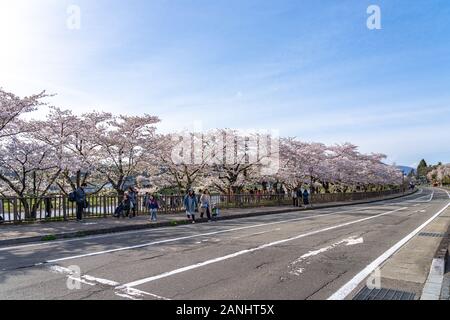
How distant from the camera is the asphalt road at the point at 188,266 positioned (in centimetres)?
566

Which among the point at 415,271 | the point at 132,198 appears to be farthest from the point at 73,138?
the point at 415,271

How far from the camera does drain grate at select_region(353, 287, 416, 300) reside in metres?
5.47

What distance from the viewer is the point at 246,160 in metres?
34.2

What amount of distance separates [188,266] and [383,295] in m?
3.62

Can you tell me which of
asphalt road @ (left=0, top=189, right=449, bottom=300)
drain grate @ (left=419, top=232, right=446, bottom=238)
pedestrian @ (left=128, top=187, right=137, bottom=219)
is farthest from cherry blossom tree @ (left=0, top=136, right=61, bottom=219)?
drain grate @ (left=419, top=232, right=446, bottom=238)

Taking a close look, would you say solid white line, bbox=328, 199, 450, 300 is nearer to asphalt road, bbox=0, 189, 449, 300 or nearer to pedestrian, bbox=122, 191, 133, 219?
asphalt road, bbox=0, 189, 449, 300

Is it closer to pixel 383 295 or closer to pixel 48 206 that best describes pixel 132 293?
pixel 383 295

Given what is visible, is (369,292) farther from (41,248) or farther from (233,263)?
(41,248)

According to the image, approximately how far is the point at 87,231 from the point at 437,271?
33.9 ft

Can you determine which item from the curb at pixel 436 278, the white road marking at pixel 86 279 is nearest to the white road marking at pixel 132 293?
the white road marking at pixel 86 279

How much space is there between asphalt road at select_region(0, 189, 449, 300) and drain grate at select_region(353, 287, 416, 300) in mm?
453

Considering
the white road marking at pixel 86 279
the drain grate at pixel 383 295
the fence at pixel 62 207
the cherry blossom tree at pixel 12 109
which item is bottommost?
→ the drain grate at pixel 383 295

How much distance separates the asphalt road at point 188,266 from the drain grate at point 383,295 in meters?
0.45

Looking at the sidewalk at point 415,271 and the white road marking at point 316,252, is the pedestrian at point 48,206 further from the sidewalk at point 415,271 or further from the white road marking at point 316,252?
the sidewalk at point 415,271
